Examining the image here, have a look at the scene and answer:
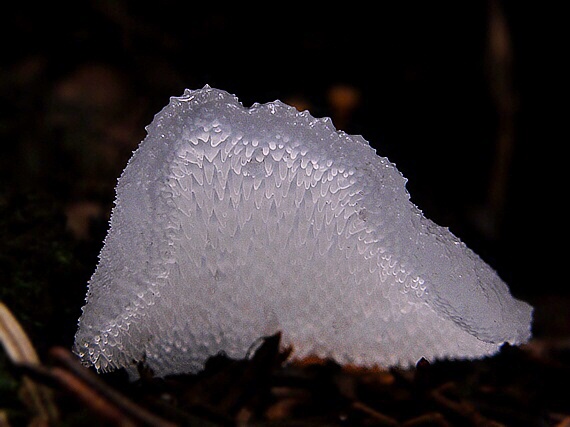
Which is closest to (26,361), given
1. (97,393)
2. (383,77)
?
(97,393)

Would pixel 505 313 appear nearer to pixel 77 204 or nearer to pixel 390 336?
pixel 390 336

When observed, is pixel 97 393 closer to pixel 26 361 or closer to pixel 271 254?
pixel 26 361

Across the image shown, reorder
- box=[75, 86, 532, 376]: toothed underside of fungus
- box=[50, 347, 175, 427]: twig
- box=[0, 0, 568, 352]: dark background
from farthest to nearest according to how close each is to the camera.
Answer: box=[0, 0, 568, 352]: dark background < box=[75, 86, 532, 376]: toothed underside of fungus < box=[50, 347, 175, 427]: twig

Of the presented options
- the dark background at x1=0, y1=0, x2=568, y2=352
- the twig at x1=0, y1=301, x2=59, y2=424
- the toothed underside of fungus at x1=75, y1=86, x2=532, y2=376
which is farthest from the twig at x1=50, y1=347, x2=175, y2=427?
the dark background at x1=0, y1=0, x2=568, y2=352

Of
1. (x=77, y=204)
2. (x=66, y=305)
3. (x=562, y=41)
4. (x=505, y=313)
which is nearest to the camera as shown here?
(x=505, y=313)

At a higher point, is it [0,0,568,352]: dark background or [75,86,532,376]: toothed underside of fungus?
[0,0,568,352]: dark background

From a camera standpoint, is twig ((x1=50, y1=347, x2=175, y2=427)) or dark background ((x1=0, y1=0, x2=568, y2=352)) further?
dark background ((x1=0, y1=0, x2=568, y2=352))

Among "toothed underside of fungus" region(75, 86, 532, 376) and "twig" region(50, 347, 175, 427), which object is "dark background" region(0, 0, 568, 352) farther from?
"twig" region(50, 347, 175, 427)

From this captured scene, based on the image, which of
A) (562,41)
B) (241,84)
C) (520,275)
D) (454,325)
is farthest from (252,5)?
(454,325)
